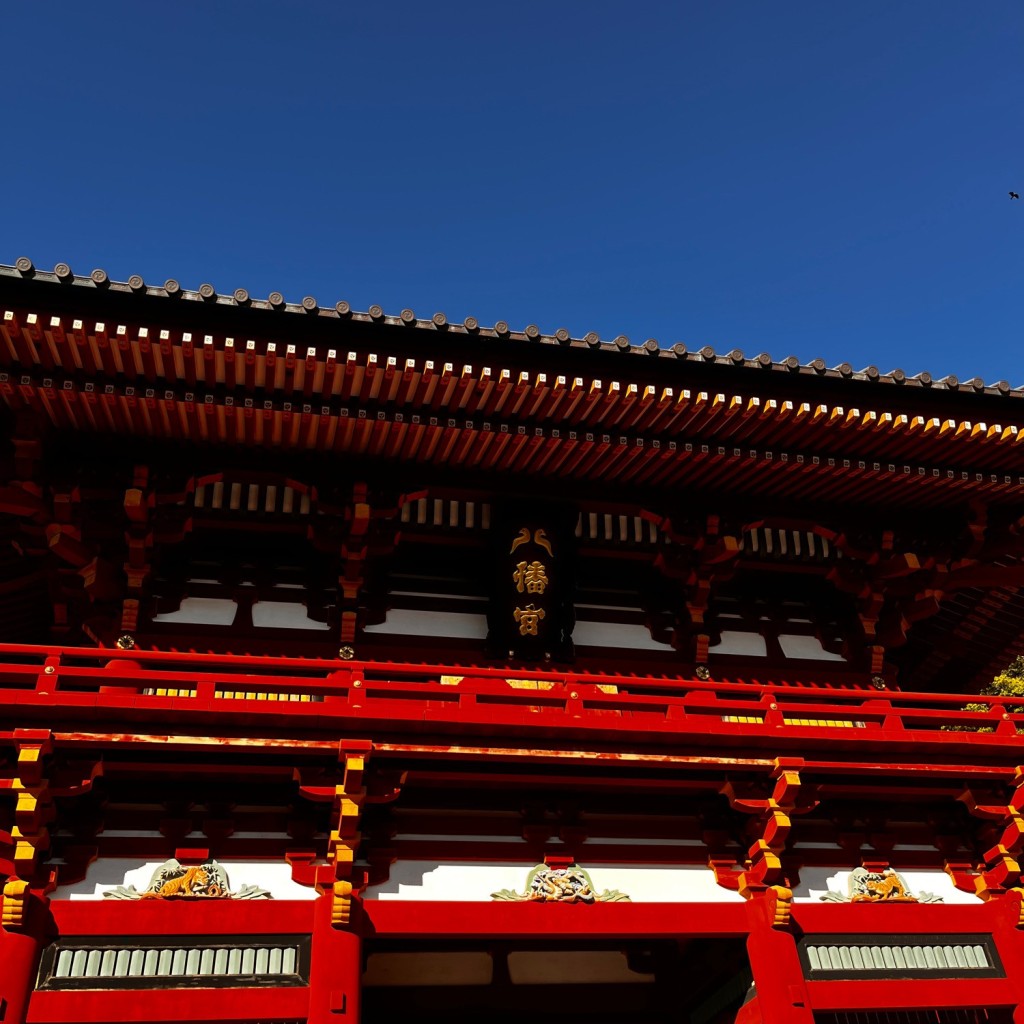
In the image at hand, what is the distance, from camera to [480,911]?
8539 millimetres

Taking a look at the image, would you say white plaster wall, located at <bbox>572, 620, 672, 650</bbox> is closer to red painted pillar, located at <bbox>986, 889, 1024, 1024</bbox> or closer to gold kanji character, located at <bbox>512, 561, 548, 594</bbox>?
gold kanji character, located at <bbox>512, 561, 548, 594</bbox>

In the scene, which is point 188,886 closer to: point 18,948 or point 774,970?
point 18,948

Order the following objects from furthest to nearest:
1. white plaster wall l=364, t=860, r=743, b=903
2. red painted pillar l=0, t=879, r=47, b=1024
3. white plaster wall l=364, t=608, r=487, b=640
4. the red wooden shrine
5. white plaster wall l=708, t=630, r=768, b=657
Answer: white plaster wall l=708, t=630, r=768, b=657
white plaster wall l=364, t=608, r=487, b=640
white plaster wall l=364, t=860, r=743, b=903
the red wooden shrine
red painted pillar l=0, t=879, r=47, b=1024

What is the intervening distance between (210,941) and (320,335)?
18.4ft

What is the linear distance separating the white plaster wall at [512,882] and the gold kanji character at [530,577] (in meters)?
3.29

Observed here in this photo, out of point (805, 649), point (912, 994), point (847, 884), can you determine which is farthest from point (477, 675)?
point (805, 649)

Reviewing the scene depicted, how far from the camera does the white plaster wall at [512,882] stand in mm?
8641

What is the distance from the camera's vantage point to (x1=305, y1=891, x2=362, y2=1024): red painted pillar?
766 centimetres

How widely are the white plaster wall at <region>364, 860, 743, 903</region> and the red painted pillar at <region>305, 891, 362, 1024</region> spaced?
1.46 ft

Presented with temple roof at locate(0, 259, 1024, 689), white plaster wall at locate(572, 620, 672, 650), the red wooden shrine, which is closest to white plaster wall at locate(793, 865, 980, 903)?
the red wooden shrine

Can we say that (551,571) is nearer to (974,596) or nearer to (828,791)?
(828,791)

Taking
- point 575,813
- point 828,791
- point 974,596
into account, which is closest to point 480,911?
point 575,813

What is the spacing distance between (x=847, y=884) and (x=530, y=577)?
187 inches

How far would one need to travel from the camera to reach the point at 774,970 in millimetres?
8695
